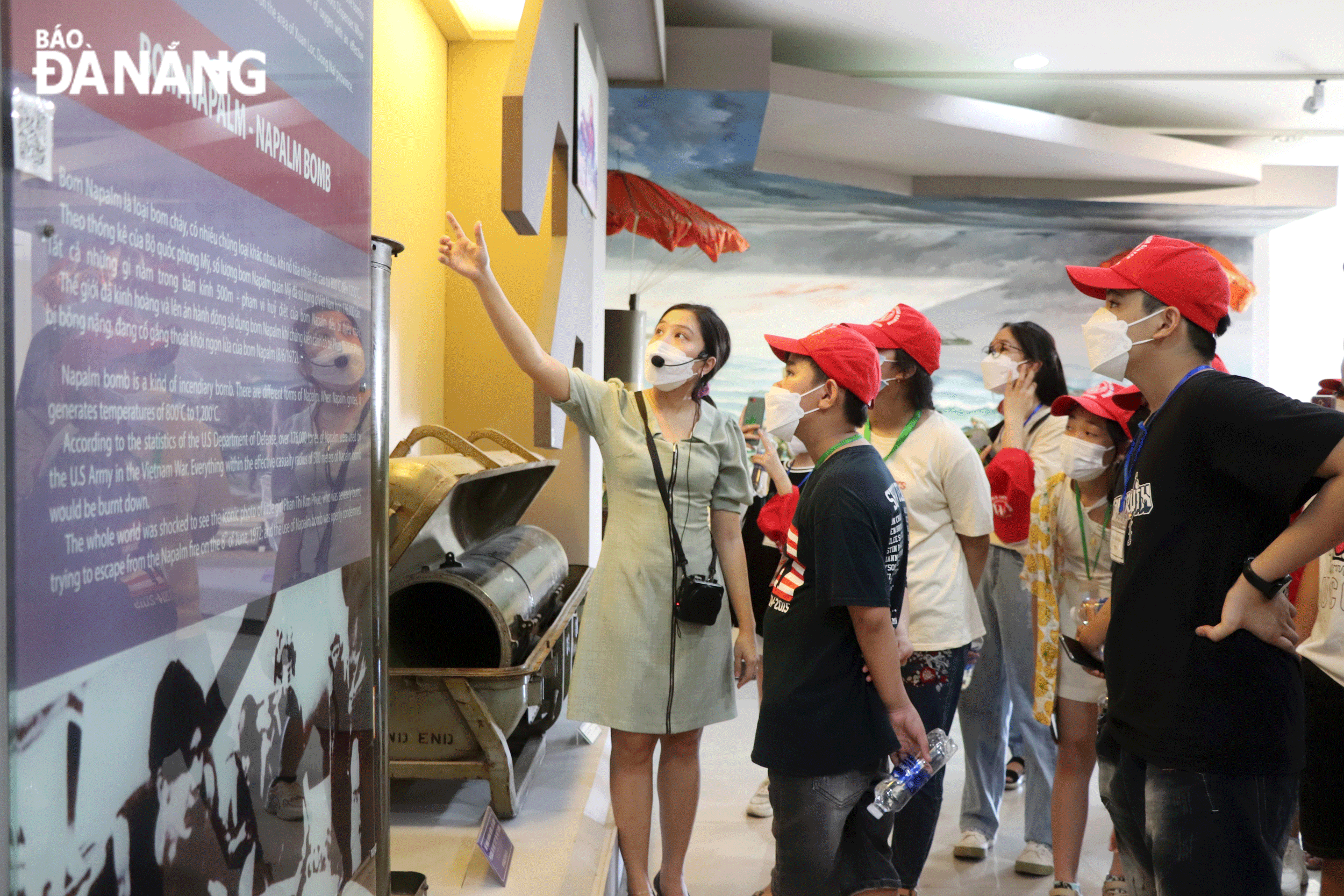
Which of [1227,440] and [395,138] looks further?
[395,138]

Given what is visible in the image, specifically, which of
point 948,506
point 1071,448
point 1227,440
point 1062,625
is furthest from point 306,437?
point 1062,625

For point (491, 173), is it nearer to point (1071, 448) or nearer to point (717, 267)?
point (1071, 448)

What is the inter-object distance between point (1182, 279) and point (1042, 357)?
1.83 meters

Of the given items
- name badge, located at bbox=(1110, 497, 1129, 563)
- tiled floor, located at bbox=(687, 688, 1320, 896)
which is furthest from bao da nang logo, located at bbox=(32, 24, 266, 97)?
tiled floor, located at bbox=(687, 688, 1320, 896)

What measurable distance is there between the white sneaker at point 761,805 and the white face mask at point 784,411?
6.72 feet

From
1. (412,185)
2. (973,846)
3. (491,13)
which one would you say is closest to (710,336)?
(973,846)

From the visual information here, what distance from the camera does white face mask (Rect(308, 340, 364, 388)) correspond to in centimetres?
142

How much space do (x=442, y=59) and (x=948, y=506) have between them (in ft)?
11.9

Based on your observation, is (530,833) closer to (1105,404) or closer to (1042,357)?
(1105,404)

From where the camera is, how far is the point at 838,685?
206cm

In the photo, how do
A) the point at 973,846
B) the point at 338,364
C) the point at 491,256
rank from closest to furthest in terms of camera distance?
the point at 338,364
the point at 973,846
the point at 491,256

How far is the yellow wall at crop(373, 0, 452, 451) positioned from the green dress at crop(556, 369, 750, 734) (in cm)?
179

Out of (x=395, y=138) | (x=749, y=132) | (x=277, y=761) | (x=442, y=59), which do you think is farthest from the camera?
(x=749, y=132)

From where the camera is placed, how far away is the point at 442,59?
499 cm
